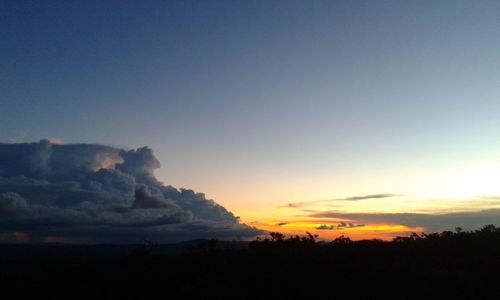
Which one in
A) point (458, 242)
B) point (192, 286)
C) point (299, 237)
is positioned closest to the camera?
point (192, 286)

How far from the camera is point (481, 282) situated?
2645 cm

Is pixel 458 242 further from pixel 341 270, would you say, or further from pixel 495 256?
pixel 341 270

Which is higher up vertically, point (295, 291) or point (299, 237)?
point (299, 237)

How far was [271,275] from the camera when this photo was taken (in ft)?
87.5

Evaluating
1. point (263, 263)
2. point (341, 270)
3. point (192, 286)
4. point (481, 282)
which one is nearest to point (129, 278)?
point (192, 286)

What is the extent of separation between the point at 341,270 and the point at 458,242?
1786 centimetres

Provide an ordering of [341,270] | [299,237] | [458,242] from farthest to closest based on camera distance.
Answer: [458,242], [299,237], [341,270]

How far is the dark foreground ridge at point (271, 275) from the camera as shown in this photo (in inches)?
949

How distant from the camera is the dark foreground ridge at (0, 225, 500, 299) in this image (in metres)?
24.1

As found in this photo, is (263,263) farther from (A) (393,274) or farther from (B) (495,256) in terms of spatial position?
(B) (495,256)

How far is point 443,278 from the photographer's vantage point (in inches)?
1052

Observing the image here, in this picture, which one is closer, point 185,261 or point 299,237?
point 185,261

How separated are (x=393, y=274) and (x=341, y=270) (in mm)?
3190

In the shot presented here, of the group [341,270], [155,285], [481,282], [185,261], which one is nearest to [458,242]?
[481,282]
